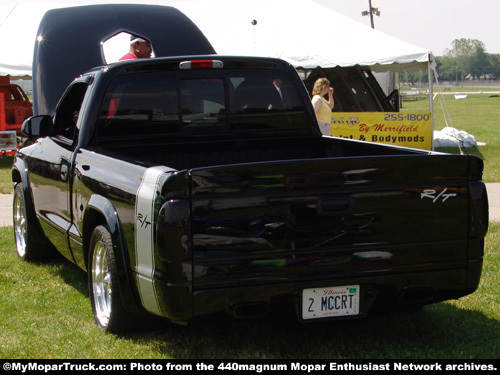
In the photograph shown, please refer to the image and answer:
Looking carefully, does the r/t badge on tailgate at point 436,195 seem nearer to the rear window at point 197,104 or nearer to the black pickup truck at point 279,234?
the black pickup truck at point 279,234

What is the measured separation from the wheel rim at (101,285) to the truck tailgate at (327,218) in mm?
1147

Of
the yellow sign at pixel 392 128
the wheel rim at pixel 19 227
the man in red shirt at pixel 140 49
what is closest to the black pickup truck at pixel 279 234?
the wheel rim at pixel 19 227

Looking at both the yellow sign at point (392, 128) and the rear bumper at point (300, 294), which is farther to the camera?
the yellow sign at point (392, 128)

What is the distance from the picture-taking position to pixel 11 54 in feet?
56.4

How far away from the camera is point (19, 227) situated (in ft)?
25.1

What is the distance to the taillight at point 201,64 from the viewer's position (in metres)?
5.87

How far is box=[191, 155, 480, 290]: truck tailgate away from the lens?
4121mm

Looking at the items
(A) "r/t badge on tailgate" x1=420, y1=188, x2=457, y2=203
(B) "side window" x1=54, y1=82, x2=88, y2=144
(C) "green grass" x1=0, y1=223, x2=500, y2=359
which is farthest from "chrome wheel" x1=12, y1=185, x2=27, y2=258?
(A) "r/t badge on tailgate" x1=420, y1=188, x2=457, y2=203

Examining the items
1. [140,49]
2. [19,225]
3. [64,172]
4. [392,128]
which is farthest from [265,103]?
[392,128]

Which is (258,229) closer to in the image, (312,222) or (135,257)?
(312,222)

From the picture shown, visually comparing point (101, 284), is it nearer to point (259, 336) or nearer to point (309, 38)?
point (259, 336)

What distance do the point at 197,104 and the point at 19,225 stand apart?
2665mm

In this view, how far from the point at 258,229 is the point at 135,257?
2.51 ft
